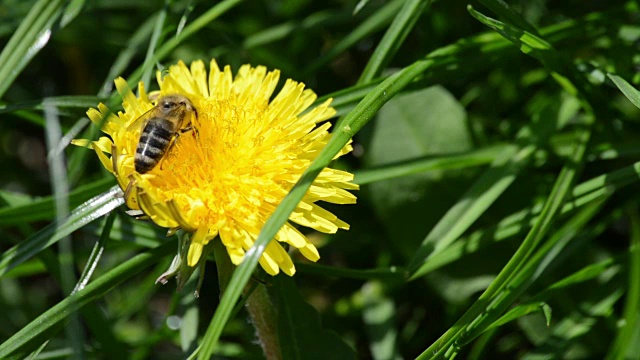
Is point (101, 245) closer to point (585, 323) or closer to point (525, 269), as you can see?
point (525, 269)

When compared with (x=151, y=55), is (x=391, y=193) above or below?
below

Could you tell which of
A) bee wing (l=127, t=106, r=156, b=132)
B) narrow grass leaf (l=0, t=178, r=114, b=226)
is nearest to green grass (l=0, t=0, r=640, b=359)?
narrow grass leaf (l=0, t=178, r=114, b=226)

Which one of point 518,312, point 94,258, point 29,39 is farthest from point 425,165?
point 29,39

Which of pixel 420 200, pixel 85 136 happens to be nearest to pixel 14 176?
pixel 85 136

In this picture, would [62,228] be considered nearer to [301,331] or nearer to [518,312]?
[301,331]

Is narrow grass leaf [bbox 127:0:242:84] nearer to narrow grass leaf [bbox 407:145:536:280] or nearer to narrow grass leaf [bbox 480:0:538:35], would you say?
narrow grass leaf [bbox 480:0:538:35]

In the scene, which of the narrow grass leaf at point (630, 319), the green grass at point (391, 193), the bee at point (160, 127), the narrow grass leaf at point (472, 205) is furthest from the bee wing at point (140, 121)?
the narrow grass leaf at point (630, 319)
